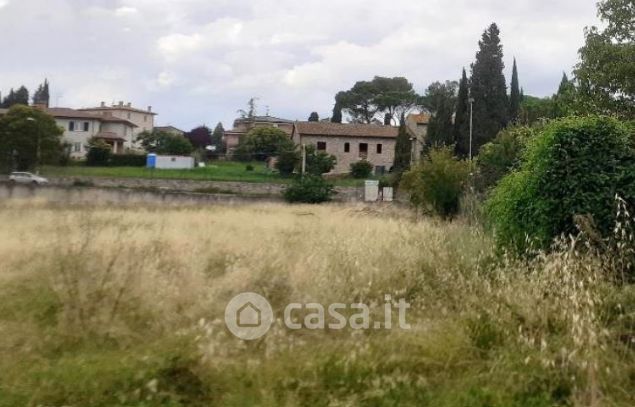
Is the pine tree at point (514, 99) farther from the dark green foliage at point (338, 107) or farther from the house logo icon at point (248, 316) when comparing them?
the house logo icon at point (248, 316)

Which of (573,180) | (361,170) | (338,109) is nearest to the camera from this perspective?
(573,180)

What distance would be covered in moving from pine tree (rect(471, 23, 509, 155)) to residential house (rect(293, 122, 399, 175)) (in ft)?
39.6

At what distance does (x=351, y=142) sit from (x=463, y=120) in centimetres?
1338

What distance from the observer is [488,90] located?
46250 millimetres

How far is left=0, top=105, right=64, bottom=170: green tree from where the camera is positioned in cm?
3528

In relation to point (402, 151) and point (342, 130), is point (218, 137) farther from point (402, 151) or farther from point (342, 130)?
point (402, 151)

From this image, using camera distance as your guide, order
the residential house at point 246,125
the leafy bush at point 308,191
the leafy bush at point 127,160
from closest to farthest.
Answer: the leafy bush at point 308,191
the leafy bush at point 127,160
the residential house at point 246,125

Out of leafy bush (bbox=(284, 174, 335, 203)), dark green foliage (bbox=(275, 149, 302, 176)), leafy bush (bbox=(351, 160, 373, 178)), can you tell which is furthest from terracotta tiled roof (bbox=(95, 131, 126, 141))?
leafy bush (bbox=(284, 174, 335, 203))

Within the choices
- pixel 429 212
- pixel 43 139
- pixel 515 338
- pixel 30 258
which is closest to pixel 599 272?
pixel 515 338

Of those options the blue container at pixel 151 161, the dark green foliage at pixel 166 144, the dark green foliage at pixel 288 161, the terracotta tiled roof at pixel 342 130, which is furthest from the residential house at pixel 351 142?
the blue container at pixel 151 161

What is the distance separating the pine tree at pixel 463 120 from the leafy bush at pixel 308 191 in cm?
1490

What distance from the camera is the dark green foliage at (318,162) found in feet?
153

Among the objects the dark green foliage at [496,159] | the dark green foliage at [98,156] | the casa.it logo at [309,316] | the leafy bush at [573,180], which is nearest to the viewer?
the casa.it logo at [309,316]

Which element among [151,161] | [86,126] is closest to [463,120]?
[151,161]
